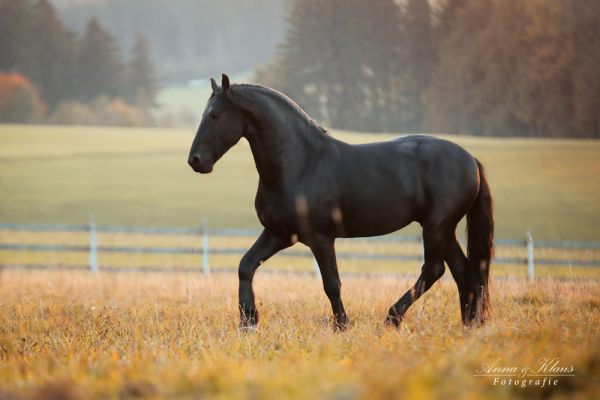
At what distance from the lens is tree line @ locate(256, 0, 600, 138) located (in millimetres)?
35469

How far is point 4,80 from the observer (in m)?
47.9

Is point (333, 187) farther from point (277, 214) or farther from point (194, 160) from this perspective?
point (194, 160)

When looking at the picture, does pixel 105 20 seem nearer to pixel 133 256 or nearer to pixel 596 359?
pixel 133 256

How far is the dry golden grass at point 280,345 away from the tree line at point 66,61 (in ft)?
143

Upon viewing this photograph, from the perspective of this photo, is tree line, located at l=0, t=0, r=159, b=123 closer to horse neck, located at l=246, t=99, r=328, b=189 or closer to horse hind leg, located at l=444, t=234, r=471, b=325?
horse neck, located at l=246, t=99, r=328, b=189

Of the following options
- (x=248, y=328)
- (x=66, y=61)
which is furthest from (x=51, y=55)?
(x=248, y=328)

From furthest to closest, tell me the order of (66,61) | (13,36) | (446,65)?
(66,61), (13,36), (446,65)

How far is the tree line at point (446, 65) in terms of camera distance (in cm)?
3547

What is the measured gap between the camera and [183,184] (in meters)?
33.8

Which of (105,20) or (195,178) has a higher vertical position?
(105,20)

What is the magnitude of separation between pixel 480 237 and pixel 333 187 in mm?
1677

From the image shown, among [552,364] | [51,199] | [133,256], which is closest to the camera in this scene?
[552,364]

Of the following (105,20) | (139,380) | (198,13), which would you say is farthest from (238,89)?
(198,13)

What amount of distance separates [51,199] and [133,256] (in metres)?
7.73
